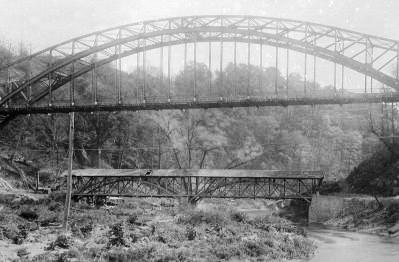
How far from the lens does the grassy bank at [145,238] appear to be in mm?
24344

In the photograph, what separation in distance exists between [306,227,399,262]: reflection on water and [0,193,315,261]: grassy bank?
1293 mm

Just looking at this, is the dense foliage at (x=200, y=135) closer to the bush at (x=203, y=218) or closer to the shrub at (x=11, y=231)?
the bush at (x=203, y=218)

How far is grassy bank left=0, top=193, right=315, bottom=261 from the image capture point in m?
24.3

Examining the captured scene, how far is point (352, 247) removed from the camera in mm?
32500

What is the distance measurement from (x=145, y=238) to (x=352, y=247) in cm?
1351

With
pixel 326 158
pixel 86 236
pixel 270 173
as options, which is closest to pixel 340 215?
pixel 270 173

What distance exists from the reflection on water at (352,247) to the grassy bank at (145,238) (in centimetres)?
129

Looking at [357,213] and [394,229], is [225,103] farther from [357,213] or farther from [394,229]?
[394,229]

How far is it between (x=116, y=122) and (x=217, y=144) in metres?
27.1

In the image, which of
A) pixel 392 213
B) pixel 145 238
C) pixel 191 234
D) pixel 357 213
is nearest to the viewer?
pixel 145 238

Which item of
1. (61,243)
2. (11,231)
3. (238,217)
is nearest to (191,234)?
(61,243)

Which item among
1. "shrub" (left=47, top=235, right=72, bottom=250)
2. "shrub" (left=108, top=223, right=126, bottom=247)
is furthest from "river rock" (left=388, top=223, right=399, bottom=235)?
"shrub" (left=47, top=235, right=72, bottom=250)

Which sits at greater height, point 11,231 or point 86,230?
point 11,231

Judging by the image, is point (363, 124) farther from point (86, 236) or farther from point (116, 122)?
point (86, 236)
